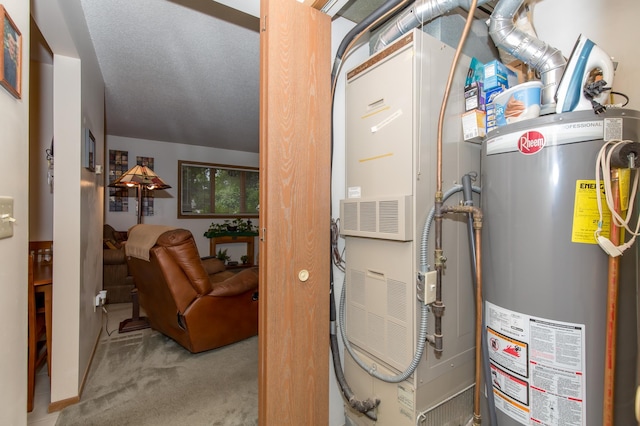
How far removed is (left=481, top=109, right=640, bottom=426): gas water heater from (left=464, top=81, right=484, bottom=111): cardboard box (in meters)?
0.27

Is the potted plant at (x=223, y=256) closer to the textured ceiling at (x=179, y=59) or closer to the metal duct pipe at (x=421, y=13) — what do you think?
the textured ceiling at (x=179, y=59)

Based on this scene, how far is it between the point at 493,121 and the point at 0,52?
1737mm

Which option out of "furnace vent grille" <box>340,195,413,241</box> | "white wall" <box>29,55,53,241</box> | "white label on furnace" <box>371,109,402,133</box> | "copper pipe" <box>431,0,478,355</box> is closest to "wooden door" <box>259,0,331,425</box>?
"furnace vent grille" <box>340,195,413,241</box>

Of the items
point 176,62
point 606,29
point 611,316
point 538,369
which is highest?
point 176,62

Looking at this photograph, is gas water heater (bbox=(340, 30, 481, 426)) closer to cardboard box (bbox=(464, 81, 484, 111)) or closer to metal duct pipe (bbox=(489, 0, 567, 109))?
cardboard box (bbox=(464, 81, 484, 111))

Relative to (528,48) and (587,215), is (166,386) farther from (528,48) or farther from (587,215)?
(528,48)

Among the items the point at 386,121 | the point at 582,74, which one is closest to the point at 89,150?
the point at 386,121

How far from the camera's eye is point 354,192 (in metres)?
1.54

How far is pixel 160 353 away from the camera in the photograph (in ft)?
8.52

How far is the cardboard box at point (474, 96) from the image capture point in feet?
4.26

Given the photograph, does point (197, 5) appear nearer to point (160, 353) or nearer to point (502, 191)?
point (502, 191)

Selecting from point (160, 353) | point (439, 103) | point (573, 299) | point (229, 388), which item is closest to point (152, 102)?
point (160, 353)

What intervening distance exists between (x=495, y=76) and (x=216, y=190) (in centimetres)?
568

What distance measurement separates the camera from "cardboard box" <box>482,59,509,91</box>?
1275 millimetres
